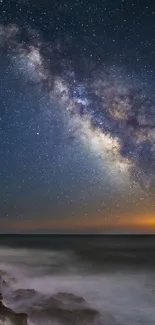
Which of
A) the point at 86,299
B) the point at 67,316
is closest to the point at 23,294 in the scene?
the point at 67,316

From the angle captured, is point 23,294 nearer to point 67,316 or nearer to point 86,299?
point 67,316

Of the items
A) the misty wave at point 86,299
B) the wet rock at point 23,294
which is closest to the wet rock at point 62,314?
the misty wave at point 86,299

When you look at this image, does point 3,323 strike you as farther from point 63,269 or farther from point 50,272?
point 63,269

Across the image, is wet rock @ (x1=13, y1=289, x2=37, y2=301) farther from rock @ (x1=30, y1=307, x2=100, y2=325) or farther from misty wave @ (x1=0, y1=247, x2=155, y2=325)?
rock @ (x1=30, y1=307, x2=100, y2=325)

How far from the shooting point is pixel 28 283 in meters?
27.7

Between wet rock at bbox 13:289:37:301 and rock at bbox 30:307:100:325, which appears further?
wet rock at bbox 13:289:37:301

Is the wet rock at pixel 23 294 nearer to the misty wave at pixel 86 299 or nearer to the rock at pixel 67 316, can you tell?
the misty wave at pixel 86 299

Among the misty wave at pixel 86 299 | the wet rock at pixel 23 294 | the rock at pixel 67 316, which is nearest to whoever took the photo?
the rock at pixel 67 316

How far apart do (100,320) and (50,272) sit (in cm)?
2155

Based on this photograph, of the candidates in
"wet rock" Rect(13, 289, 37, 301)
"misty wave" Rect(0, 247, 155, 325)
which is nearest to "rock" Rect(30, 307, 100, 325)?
"misty wave" Rect(0, 247, 155, 325)

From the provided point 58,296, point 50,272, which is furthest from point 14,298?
point 50,272

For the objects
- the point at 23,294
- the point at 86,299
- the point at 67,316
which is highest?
the point at 23,294

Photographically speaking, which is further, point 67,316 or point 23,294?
point 23,294

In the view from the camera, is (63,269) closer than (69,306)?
No
